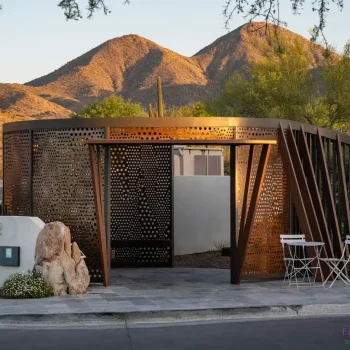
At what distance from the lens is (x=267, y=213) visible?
14727 mm

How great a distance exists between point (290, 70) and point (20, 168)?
29000 millimetres

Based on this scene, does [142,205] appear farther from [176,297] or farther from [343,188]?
[176,297]

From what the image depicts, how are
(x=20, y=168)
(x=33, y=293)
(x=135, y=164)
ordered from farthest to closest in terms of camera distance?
(x=135, y=164)
(x=20, y=168)
(x=33, y=293)

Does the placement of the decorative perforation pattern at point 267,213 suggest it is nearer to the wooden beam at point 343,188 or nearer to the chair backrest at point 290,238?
the chair backrest at point 290,238

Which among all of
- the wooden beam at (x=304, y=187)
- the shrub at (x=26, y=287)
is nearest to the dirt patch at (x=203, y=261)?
the wooden beam at (x=304, y=187)

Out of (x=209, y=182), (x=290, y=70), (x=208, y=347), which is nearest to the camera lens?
(x=208, y=347)

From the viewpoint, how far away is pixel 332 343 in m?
8.88

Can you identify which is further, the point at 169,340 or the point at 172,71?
the point at 172,71

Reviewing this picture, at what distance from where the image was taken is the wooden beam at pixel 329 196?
1550 centimetres

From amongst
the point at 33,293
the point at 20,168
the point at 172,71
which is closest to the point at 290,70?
the point at 20,168

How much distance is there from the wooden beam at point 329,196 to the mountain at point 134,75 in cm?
6394

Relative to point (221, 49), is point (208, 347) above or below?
below

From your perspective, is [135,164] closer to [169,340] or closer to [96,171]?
[96,171]

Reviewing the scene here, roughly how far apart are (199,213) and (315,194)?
19.0 ft
